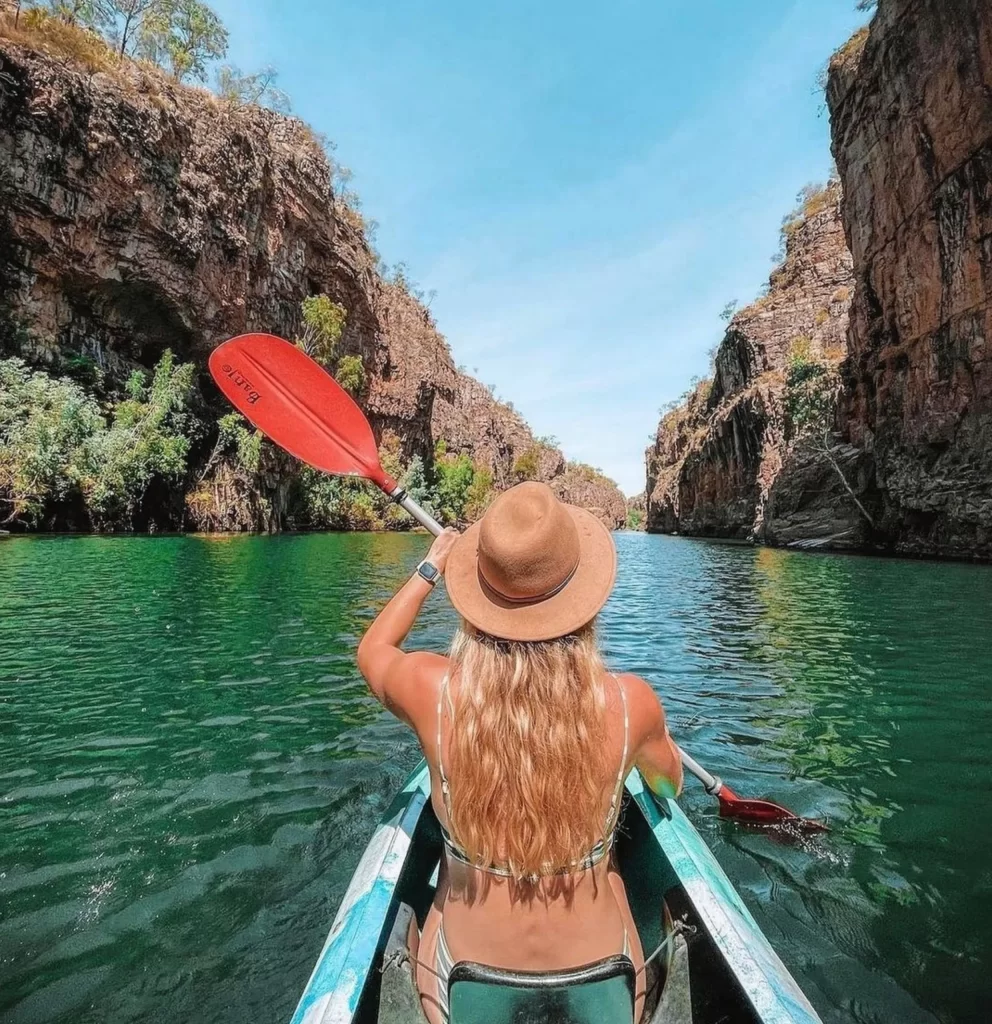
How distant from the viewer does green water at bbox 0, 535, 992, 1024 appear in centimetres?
232

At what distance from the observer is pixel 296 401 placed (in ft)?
11.8

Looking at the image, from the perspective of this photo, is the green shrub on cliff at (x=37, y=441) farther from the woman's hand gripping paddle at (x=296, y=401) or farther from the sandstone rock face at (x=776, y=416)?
the sandstone rock face at (x=776, y=416)

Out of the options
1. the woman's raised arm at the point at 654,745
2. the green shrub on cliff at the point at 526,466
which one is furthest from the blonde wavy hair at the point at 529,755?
the green shrub on cliff at the point at 526,466

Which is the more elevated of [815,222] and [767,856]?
[815,222]

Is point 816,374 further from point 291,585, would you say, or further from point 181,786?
point 181,786

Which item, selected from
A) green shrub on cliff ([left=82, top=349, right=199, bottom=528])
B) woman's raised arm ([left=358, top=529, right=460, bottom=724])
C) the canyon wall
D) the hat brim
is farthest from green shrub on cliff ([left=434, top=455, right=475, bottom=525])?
the hat brim

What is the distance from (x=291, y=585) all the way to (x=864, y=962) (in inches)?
434

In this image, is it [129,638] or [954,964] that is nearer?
[954,964]

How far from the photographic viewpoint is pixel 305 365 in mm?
3521

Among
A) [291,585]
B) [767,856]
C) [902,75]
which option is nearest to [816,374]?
[902,75]

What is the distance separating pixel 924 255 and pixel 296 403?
2479cm

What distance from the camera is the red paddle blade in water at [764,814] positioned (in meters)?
3.36

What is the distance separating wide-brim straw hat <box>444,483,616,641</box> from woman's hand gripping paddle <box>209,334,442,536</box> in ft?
7.03

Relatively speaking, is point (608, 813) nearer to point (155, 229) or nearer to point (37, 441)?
point (37, 441)
